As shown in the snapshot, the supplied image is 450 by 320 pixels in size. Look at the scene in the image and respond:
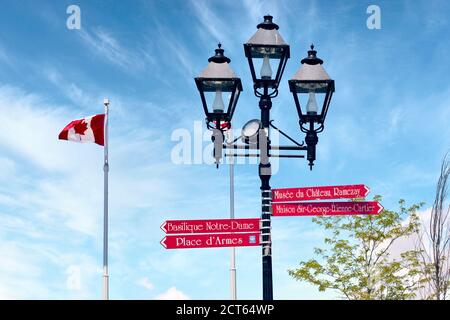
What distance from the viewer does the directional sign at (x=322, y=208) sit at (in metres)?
12.0

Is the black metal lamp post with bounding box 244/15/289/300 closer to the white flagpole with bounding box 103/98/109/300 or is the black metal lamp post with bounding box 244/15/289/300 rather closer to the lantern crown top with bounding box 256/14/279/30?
the lantern crown top with bounding box 256/14/279/30

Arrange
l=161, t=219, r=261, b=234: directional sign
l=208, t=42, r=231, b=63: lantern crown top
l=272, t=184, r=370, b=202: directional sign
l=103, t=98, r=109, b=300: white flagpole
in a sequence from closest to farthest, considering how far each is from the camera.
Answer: l=272, t=184, r=370, b=202: directional sign
l=161, t=219, r=261, b=234: directional sign
l=208, t=42, r=231, b=63: lantern crown top
l=103, t=98, r=109, b=300: white flagpole

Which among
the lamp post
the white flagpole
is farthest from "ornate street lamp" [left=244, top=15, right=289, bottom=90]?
the white flagpole

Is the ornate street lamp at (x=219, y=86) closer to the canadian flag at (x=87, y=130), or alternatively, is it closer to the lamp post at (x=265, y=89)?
the lamp post at (x=265, y=89)

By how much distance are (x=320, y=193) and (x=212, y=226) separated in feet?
6.73

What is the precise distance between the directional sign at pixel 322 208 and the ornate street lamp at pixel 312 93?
1.11m

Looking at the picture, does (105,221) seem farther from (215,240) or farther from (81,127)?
(215,240)

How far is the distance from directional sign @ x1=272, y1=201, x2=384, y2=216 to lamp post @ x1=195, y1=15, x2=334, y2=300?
286mm

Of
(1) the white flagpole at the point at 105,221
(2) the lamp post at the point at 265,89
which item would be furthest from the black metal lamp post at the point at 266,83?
(1) the white flagpole at the point at 105,221

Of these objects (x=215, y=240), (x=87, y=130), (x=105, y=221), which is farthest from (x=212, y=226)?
(x=87, y=130)

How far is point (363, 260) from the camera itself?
92.2 ft

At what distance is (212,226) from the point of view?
478 inches

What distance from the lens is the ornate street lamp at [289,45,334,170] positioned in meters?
12.5
